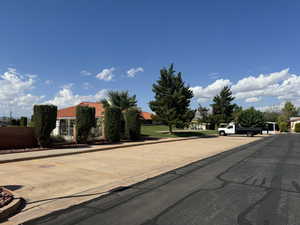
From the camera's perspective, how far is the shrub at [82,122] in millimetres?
15094

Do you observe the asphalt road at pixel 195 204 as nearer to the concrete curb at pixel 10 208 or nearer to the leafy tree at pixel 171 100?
the concrete curb at pixel 10 208

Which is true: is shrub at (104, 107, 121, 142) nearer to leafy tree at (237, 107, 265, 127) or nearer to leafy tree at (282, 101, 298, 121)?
leafy tree at (237, 107, 265, 127)

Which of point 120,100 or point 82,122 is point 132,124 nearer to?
point 82,122

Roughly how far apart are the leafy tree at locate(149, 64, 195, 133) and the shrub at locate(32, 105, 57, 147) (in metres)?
17.6

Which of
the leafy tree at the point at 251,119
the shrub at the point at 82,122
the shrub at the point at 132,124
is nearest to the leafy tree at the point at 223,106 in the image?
the leafy tree at the point at 251,119

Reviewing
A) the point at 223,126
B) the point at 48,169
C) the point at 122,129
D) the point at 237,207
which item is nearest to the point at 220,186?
the point at 237,207

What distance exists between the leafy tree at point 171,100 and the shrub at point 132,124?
8628 mm

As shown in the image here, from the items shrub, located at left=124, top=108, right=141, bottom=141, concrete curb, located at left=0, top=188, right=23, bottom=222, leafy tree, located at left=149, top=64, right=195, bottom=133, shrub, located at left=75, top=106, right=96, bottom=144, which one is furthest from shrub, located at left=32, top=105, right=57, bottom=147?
leafy tree, located at left=149, top=64, right=195, bottom=133

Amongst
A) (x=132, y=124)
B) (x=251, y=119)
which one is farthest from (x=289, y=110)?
(x=132, y=124)

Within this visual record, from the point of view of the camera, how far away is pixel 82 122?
1509cm

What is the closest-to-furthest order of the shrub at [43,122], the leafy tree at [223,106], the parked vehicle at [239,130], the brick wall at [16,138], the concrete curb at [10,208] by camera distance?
the concrete curb at [10,208]
the brick wall at [16,138]
the shrub at [43,122]
the parked vehicle at [239,130]
the leafy tree at [223,106]

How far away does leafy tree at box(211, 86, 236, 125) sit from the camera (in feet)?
160

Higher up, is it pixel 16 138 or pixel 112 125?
pixel 112 125

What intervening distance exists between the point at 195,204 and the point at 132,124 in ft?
52.1
